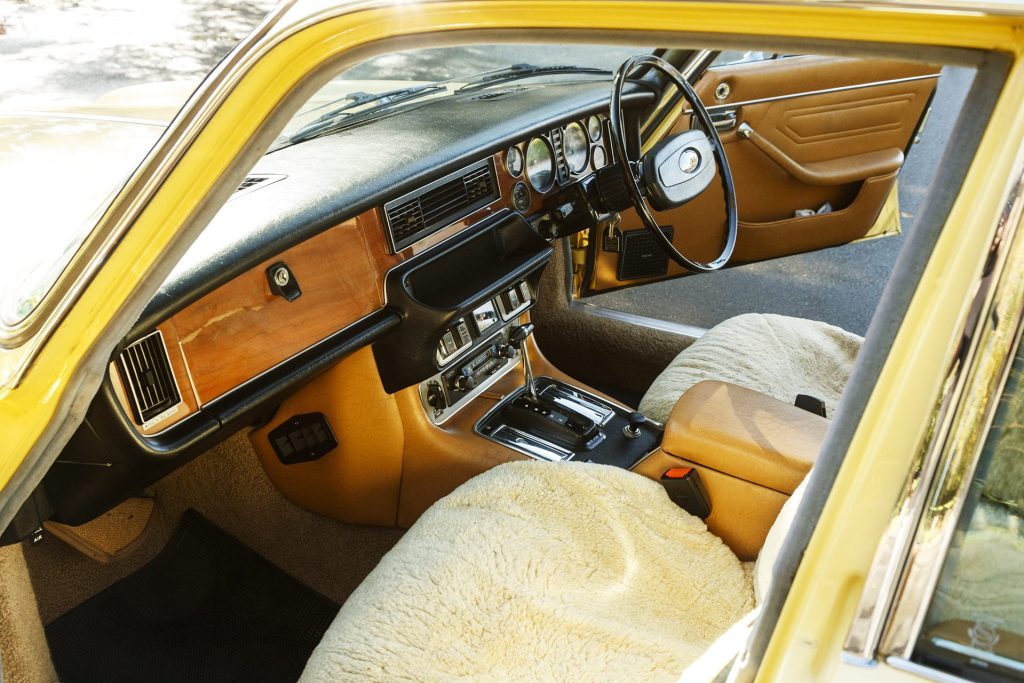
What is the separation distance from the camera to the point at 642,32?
72cm

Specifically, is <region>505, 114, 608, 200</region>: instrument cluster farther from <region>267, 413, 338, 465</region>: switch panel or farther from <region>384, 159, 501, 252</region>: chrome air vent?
<region>267, 413, 338, 465</region>: switch panel

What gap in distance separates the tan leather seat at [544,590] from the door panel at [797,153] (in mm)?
1254

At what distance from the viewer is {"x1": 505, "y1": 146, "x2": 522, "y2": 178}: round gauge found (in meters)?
1.96

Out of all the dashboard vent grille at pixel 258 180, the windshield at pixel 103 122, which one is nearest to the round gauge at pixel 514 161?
the windshield at pixel 103 122

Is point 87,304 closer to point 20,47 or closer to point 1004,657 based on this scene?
point 1004,657

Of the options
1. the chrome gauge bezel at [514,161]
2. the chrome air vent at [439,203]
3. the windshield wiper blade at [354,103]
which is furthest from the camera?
the chrome gauge bezel at [514,161]

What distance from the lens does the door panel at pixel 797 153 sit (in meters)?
2.53

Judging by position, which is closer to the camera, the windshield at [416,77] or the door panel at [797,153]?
the windshield at [416,77]

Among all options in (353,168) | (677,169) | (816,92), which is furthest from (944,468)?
(816,92)

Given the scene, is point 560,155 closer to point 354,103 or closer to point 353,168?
point 354,103

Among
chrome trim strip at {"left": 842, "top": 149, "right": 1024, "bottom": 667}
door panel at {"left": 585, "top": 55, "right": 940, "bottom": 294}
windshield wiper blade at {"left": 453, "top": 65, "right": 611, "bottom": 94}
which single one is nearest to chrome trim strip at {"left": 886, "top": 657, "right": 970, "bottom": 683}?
chrome trim strip at {"left": 842, "top": 149, "right": 1024, "bottom": 667}

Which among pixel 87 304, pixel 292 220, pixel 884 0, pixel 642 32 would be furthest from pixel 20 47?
pixel 884 0

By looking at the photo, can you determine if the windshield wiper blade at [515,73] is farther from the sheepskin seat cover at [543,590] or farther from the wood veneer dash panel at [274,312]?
the sheepskin seat cover at [543,590]

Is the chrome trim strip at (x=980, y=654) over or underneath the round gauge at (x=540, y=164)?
underneath
